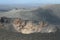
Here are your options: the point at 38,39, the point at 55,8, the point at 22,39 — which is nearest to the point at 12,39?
the point at 22,39

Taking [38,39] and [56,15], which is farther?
[56,15]

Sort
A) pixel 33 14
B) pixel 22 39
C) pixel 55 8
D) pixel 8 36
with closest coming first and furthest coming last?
pixel 22 39 → pixel 8 36 → pixel 33 14 → pixel 55 8

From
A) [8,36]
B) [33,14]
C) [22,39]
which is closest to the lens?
[22,39]

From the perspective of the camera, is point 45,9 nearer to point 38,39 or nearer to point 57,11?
point 57,11

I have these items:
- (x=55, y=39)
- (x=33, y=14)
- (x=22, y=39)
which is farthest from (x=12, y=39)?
(x=33, y=14)

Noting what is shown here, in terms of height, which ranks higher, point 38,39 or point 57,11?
point 38,39

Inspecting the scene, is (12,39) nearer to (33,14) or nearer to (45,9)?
(33,14)
